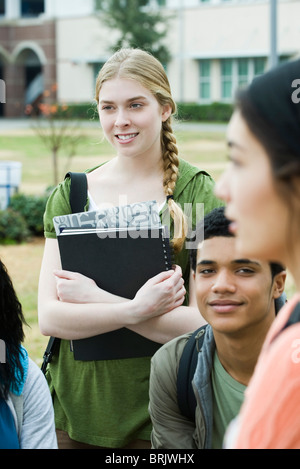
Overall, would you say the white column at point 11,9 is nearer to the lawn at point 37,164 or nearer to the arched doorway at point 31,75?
the arched doorway at point 31,75

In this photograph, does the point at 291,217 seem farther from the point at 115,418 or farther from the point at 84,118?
the point at 84,118

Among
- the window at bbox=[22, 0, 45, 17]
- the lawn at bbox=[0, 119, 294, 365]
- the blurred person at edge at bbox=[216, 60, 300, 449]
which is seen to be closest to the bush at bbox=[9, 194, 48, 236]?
the lawn at bbox=[0, 119, 294, 365]

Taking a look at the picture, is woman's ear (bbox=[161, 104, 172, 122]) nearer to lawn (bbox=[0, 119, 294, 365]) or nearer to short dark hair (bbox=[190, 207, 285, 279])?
lawn (bbox=[0, 119, 294, 365])

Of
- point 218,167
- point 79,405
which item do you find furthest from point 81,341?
point 218,167

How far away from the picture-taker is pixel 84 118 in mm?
33844

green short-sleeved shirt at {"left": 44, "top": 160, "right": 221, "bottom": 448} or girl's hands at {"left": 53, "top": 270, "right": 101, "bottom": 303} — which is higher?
girl's hands at {"left": 53, "top": 270, "right": 101, "bottom": 303}

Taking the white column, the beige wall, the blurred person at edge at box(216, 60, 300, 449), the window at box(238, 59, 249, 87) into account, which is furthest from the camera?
the white column

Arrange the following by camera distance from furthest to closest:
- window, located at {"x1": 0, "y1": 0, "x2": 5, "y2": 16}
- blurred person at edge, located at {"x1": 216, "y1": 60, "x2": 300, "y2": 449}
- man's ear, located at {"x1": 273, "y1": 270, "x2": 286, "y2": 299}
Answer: window, located at {"x1": 0, "y1": 0, "x2": 5, "y2": 16} < man's ear, located at {"x1": 273, "y1": 270, "x2": 286, "y2": 299} < blurred person at edge, located at {"x1": 216, "y1": 60, "x2": 300, "y2": 449}

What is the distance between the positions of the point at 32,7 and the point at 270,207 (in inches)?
1761

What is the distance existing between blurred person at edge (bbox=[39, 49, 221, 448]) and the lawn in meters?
0.18

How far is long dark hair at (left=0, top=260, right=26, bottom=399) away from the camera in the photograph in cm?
191

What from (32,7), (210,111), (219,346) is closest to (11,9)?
(32,7)

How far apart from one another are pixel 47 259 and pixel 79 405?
1.64 feet

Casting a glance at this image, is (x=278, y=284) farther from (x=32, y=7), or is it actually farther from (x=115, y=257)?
(x=32, y=7)
